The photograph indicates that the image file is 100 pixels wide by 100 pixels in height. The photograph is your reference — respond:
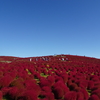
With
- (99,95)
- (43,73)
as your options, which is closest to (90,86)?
(99,95)

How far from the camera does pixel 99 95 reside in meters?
3.56

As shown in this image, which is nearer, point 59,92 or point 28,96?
point 28,96

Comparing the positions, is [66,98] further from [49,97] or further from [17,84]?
[17,84]

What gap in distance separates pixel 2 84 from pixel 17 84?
1.73ft

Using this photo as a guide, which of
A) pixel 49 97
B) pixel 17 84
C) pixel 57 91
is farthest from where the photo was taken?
pixel 17 84

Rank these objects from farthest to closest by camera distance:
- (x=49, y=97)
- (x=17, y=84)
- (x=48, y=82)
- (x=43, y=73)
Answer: (x=43, y=73), (x=48, y=82), (x=17, y=84), (x=49, y=97)

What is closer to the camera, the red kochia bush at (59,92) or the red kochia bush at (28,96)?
the red kochia bush at (28,96)

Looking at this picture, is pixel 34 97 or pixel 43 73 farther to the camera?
pixel 43 73

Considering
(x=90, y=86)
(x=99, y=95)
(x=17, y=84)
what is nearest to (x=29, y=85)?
(x=17, y=84)

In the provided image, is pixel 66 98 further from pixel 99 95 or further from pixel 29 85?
pixel 29 85

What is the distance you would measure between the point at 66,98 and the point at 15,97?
4.22ft

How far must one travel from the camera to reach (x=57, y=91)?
12.5 ft

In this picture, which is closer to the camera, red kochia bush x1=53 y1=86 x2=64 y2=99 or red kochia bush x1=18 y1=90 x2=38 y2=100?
red kochia bush x1=18 y1=90 x2=38 y2=100

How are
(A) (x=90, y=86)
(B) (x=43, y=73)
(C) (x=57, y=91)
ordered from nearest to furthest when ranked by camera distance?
(C) (x=57, y=91) → (A) (x=90, y=86) → (B) (x=43, y=73)
